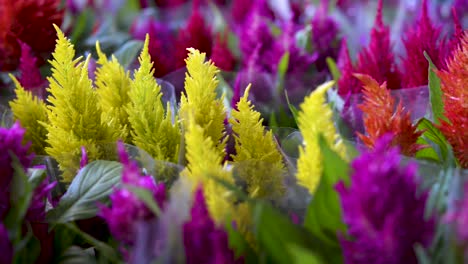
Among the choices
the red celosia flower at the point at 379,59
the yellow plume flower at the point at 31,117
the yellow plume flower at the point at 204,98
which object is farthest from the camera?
the red celosia flower at the point at 379,59

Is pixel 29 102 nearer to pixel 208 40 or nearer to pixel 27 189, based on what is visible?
pixel 27 189

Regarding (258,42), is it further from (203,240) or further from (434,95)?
(203,240)

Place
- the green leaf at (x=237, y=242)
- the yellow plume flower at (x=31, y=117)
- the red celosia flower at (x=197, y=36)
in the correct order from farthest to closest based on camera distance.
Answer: the red celosia flower at (x=197, y=36) → the yellow plume flower at (x=31, y=117) → the green leaf at (x=237, y=242)

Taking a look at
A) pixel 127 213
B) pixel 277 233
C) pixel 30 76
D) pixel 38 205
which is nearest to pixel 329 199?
pixel 277 233

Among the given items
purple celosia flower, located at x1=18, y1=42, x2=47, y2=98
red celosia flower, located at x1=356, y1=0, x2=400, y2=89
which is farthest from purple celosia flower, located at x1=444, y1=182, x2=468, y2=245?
purple celosia flower, located at x1=18, y1=42, x2=47, y2=98

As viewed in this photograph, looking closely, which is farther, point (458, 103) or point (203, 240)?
point (458, 103)

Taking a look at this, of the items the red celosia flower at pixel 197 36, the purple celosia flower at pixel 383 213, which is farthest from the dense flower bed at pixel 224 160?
the red celosia flower at pixel 197 36

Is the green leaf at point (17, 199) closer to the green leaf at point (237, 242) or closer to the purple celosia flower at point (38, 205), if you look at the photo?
the purple celosia flower at point (38, 205)

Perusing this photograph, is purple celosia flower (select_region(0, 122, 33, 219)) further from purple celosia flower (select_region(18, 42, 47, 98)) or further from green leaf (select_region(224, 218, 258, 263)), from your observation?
purple celosia flower (select_region(18, 42, 47, 98))
